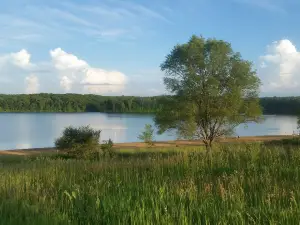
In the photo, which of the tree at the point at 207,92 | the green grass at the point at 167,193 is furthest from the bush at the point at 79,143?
the green grass at the point at 167,193

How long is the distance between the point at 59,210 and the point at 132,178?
2.01 metres

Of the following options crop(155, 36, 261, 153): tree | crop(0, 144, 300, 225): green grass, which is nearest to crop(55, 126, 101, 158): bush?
crop(155, 36, 261, 153): tree

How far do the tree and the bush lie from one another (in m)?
8.10

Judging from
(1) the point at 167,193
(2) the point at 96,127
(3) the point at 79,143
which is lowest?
(2) the point at 96,127

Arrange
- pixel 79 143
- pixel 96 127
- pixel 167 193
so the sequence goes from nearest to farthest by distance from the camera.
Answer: pixel 167 193 < pixel 79 143 < pixel 96 127

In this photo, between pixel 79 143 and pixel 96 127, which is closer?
pixel 79 143

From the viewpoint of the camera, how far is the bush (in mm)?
35344

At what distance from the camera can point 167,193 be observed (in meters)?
5.10

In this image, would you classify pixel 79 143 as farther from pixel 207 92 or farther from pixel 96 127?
pixel 96 127

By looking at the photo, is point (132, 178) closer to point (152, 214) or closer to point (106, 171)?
point (106, 171)

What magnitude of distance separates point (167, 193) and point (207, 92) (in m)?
33.9

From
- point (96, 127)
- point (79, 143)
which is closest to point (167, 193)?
point (79, 143)

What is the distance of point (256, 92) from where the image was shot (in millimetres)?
40656

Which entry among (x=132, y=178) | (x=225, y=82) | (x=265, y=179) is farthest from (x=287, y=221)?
(x=225, y=82)
